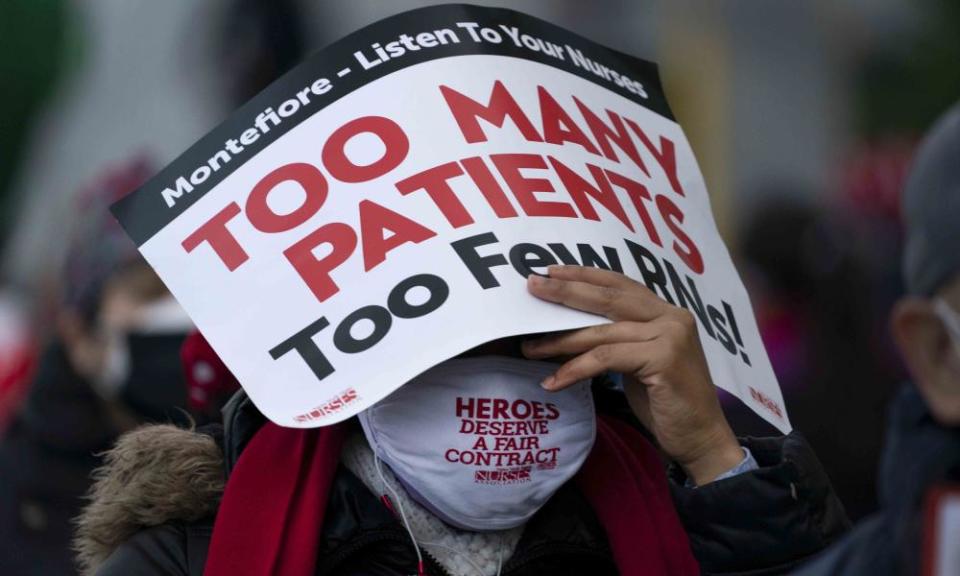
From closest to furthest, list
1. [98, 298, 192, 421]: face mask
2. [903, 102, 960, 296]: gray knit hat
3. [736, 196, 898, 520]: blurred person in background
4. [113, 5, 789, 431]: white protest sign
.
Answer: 1. [903, 102, 960, 296]: gray knit hat
2. [113, 5, 789, 431]: white protest sign
3. [98, 298, 192, 421]: face mask
4. [736, 196, 898, 520]: blurred person in background

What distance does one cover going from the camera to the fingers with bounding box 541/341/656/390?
2.49 meters

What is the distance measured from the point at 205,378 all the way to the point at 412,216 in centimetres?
87

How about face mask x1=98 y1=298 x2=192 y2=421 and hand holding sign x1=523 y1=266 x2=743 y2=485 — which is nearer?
hand holding sign x1=523 y1=266 x2=743 y2=485

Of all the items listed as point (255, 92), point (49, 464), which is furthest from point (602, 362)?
point (255, 92)

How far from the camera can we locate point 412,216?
2516 mm

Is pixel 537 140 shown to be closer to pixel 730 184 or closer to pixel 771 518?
pixel 771 518

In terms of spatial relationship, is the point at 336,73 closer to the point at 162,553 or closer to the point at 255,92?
the point at 162,553

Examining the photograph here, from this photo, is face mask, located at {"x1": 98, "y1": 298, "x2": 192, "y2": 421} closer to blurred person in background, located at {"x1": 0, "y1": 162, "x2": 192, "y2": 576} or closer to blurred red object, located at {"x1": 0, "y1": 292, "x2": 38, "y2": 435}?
blurred person in background, located at {"x1": 0, "y1": 162, "x2": 192, "y2": 576}

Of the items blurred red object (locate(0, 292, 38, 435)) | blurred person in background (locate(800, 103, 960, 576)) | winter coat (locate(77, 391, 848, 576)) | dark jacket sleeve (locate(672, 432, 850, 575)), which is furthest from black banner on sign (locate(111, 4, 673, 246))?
blurred red object (locate(0, 292, 38, 435))

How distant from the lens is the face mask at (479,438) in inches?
101

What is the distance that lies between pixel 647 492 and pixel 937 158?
3.94 feet

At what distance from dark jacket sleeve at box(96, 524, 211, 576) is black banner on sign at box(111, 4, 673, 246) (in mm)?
470

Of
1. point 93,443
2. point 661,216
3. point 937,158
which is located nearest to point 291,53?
point 93,443

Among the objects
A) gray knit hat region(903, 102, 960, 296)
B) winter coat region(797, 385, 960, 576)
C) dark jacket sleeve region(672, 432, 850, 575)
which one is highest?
gray knit hat region(903, 102, 960, 296)
